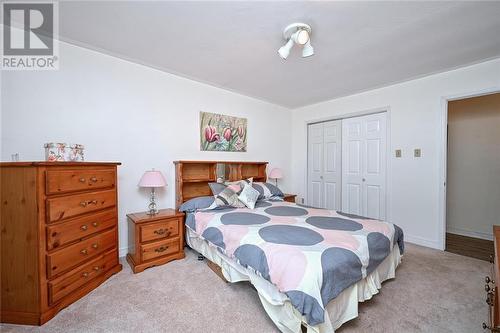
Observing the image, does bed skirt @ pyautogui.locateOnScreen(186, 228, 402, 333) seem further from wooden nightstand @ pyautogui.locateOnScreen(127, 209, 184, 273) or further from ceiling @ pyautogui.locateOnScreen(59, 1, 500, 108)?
ceiling @ pyautogui.locateOnScreen(59, 1, 500, 108)

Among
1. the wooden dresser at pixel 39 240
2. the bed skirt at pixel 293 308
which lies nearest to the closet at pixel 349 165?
the bed skirt at pixel 293 308

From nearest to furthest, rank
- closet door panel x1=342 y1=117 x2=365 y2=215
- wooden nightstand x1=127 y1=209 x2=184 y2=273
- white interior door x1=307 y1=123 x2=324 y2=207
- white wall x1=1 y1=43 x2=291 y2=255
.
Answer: white wall x1=1 y1=43 x2=291 y2=255, wooden nightstand x1=127 y1=209 x2=184 y2=273, closet door panel x1=342 y1=117 x2=365 y2=215, white interior door x1=307 y1=123 x2=324 y2=207

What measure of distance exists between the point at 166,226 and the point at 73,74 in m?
1.96

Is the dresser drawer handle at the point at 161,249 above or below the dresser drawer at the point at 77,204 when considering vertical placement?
below

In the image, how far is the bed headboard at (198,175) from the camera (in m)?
2.89

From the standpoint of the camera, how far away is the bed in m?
1.27

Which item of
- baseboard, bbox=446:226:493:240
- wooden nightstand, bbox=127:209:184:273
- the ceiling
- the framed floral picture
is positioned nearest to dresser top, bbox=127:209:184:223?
wooden nightstand, bbox=127:209:184:273

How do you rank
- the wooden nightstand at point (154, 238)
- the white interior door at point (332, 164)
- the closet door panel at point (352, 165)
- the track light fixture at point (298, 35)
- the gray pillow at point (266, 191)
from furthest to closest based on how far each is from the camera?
the white interior door at point (332, 164), the closet door panel at point (352, 165), the gray pillow at point (266, 191), the wooden nightstand at point (154, 238), the track light fixture at point (298, 35)

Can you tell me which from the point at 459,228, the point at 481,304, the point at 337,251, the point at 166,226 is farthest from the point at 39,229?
the point at 459,228

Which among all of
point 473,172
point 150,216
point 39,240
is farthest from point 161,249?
point 473,172

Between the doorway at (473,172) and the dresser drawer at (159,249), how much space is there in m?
3.90

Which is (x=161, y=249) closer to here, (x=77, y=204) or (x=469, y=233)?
(x=77, y=204)

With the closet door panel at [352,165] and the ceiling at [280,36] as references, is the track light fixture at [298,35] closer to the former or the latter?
the ceiling at [280,36]

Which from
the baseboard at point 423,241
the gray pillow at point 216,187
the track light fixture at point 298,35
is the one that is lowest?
the baseboard at point 423,241
